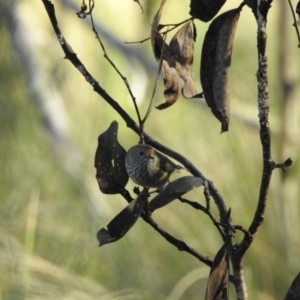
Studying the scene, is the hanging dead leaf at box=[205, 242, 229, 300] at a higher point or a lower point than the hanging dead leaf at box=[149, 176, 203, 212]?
lower

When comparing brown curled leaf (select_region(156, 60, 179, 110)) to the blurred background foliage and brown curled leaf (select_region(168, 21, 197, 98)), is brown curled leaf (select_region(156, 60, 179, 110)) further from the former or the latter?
the blurred background foliage

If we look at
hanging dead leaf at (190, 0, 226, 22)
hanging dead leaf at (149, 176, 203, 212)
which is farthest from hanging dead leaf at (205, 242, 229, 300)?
hanging dead leaf at (190, 0, 226, 22)

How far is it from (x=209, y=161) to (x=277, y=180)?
0.65 feet

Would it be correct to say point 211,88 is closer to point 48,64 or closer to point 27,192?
point 27,192

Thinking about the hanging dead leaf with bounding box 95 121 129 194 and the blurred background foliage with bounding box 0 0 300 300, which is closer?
the hanging dead leaf with bounding box 95 121 129 194

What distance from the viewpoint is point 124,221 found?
0.50 m

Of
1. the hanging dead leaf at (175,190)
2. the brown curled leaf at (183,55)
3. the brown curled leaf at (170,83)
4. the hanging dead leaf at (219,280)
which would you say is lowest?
the hanging dead leaf at (219,280)

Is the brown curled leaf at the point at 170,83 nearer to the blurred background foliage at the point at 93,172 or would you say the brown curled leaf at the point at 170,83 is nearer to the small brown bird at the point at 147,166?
the small brown bird at the point at 147,166

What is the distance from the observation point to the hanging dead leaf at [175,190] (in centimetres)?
50

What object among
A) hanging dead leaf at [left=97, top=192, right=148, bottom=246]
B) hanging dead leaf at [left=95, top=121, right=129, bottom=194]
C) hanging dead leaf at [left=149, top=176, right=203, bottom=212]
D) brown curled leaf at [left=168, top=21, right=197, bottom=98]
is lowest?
hanging dead leaf at [left=97, top=192, right=148, bottom=246]

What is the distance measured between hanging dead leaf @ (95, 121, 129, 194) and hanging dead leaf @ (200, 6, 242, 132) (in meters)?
0.09

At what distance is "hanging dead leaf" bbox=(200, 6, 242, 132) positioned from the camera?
0.54 m

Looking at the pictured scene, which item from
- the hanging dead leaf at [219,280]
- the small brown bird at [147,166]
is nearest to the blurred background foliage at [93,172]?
the small brown bird at [147,166]

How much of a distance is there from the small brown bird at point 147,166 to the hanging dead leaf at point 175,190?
56 mm
